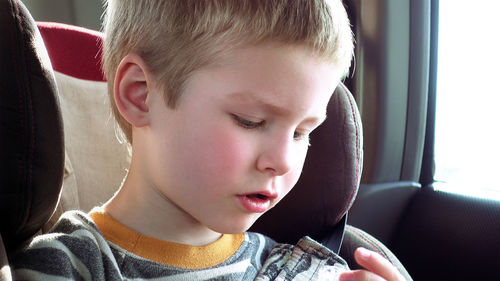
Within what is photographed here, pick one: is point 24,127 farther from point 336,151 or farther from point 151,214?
point 336,151

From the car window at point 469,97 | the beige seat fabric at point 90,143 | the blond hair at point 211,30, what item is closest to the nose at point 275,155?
the blond hair at point 211,30

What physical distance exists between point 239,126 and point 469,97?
Answer: 1.15 metres

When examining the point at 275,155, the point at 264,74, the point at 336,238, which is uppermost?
the point at 264,74

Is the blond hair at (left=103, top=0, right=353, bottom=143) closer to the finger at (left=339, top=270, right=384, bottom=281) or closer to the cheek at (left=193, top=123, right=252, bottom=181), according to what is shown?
the cheek at (left=193, top=123, right=252, bottom=181)

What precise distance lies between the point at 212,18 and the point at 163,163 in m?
0.23

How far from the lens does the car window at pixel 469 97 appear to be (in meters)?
1.60

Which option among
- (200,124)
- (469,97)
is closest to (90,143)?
(200,124)

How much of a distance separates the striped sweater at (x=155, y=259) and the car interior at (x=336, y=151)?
4 cm

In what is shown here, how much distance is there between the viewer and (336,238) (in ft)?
3.51

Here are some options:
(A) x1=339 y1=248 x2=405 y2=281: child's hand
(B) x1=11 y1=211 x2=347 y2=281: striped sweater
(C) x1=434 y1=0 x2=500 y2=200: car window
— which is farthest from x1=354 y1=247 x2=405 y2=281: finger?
(C) x1=434 y1=0 x2=500 y2=200: car window

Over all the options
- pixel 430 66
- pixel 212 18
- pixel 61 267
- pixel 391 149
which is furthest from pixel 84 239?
pixel 430 66

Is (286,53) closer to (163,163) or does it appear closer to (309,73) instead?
(309,73)

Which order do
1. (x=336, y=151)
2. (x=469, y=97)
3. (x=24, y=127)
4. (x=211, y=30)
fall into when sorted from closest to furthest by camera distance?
(x=24, y=127), (x=211, y=30), (x=336, y=151), (x=469, y=97)

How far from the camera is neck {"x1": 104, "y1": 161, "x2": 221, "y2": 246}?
2.89 ft
